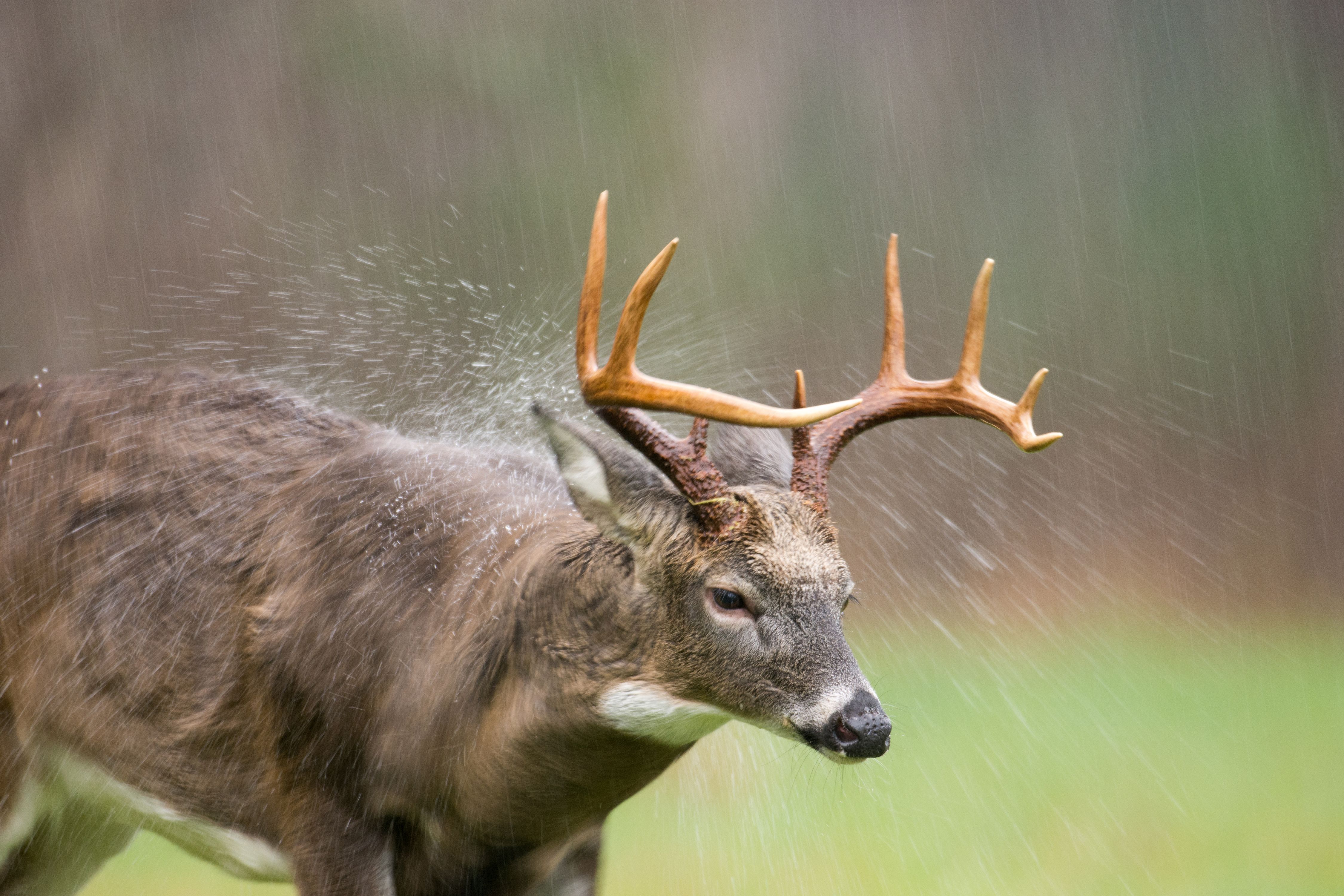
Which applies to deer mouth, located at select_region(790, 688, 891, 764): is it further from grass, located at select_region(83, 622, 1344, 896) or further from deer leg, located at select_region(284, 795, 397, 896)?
grass, located at select_region(83, 622, 1344, 896)

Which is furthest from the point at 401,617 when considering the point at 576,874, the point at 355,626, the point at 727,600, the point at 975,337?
the point at 975,337

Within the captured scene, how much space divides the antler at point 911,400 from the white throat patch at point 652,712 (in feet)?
2.16

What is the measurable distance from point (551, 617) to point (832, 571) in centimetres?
74

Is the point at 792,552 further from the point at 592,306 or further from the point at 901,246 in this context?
the point at 901,246

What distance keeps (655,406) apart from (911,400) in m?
0.79

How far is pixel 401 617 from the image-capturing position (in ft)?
12.9

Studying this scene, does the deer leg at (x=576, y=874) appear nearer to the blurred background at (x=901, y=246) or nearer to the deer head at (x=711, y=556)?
the deer head at (x=711, y=556)

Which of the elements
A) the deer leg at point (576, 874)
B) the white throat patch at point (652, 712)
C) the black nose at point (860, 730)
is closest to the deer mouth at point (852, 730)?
the black nose at point (860, 730)

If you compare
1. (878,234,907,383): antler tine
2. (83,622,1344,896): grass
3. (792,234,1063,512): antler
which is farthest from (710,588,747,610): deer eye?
(83,622,1344,896): grass

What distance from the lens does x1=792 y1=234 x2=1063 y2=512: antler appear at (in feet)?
11.8

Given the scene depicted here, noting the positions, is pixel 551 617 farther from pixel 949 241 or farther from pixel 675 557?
pixel 949 241

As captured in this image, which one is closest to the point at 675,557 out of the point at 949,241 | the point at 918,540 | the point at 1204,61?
the point at 918,540

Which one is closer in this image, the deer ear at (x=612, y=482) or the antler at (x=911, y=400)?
the deer ear at (x=612, y=482)

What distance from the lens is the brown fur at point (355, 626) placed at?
3447mm
